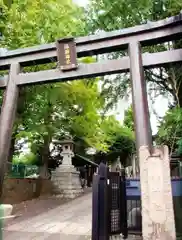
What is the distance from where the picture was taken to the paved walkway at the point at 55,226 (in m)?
7.23

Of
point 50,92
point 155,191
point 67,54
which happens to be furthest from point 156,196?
point 50,92

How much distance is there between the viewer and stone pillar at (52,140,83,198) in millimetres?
16203

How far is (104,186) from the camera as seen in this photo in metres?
5.36

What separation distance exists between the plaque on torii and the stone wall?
7.26 meters

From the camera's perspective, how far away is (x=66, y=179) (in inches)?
655

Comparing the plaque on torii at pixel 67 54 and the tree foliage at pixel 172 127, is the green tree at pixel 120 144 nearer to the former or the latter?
the tree foliage at pixel 172 127

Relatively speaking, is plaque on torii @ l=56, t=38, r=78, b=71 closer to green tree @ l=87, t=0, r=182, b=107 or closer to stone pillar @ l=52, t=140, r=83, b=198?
green tree @ l=87, t=0, r=182, b=107

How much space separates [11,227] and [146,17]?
9.51 meters

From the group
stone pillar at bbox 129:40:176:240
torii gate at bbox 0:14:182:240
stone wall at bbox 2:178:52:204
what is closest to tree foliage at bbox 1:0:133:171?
stone wall at bbox 2:178:52:204

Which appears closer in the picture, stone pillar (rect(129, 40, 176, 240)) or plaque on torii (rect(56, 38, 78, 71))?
stone pillar (rect(129, 40, 176, 240))

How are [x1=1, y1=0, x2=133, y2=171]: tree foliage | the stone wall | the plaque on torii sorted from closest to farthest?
the plaque on torii, [x1=1, y1=0, x2=133, y2=171]: tree foliage, the stone wall

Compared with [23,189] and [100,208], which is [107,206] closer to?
[100,208]

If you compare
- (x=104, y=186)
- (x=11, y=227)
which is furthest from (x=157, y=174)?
(x=11, y=227)

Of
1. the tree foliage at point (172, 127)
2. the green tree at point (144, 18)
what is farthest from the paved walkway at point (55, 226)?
the green tree at point (144, 18)
